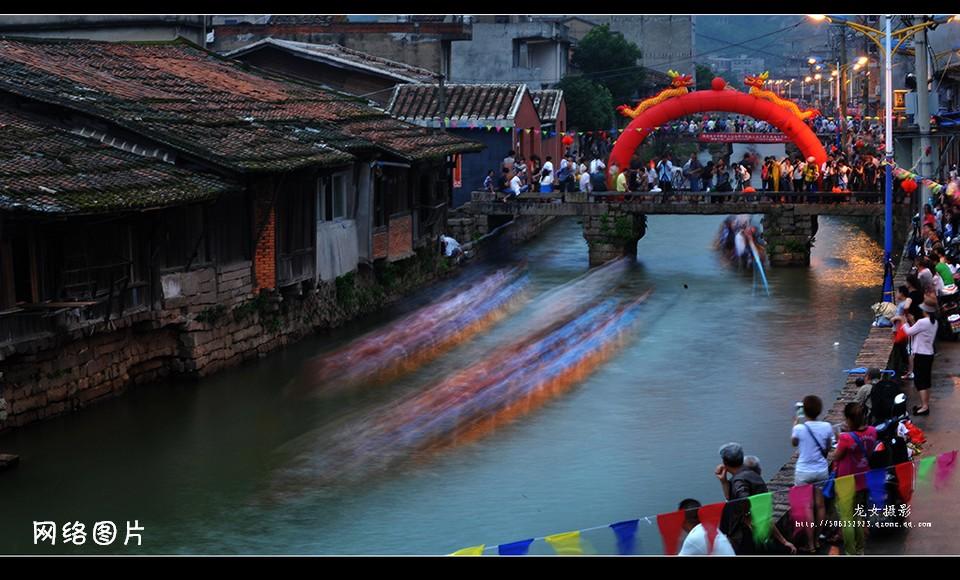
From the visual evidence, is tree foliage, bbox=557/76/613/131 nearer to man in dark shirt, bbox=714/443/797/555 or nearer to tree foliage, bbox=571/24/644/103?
tree foliage, bbox=571/24/644/103

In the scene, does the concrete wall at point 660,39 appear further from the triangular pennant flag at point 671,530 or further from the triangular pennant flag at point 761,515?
the triangular pennant flag at point 671,530

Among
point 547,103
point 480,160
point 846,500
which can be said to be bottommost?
point 846,500

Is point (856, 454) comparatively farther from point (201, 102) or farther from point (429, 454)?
point (201, 102)

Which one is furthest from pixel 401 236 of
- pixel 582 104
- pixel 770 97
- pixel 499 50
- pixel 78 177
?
pixel 582 104

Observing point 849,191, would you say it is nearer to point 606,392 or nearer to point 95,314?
point 606,392

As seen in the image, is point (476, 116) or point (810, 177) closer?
point (810, 177)

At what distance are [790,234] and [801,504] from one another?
29.9 m

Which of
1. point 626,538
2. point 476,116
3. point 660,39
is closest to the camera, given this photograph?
point 626,538

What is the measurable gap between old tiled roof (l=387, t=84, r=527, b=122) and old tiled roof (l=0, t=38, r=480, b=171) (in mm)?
10697

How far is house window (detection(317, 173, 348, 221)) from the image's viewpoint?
31.6m

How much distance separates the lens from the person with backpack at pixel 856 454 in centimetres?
1412

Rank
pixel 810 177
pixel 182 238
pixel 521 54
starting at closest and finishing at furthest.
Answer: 1. pixel 182 238
2. pixel 810 177
3. pixel 521 54

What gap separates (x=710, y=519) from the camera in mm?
12312

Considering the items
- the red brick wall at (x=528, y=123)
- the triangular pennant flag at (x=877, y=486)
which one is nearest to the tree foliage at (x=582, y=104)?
the red brick wall at (x=528, y=123)
